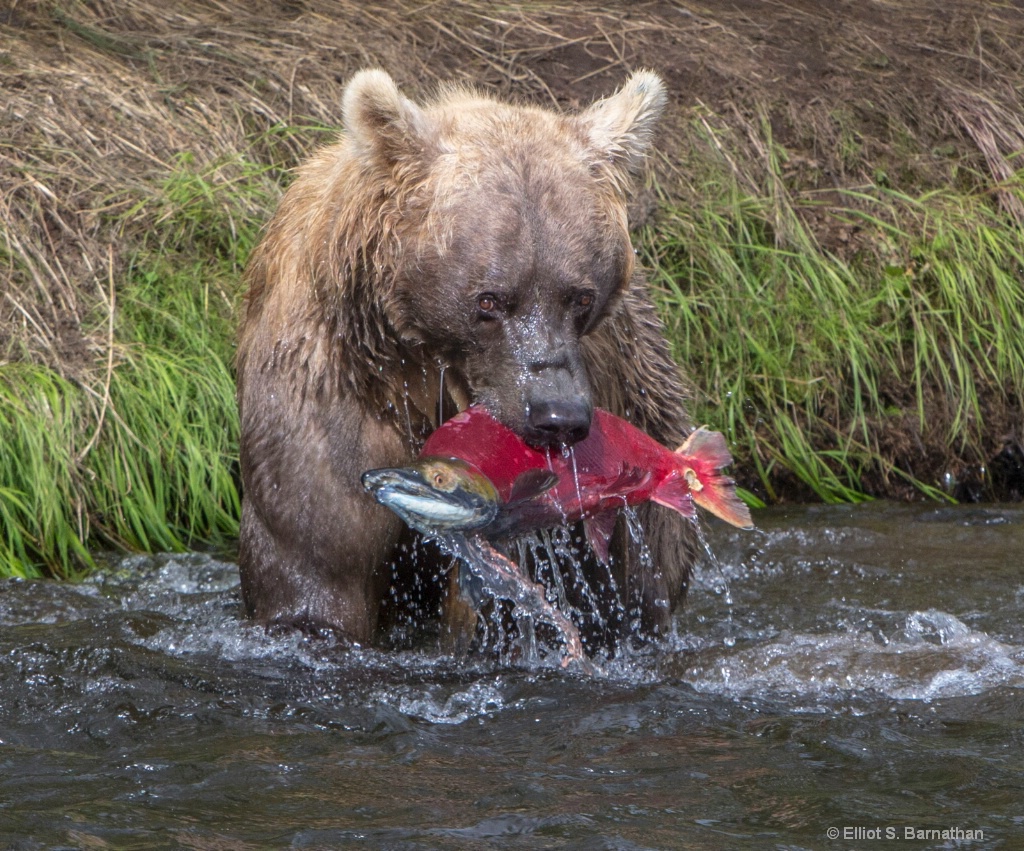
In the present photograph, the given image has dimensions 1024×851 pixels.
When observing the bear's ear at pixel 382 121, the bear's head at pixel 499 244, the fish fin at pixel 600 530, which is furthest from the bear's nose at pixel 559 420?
the bear's ear at pixel 382 121

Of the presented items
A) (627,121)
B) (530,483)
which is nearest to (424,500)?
(530,483)

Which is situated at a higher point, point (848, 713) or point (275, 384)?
point (275, 384)

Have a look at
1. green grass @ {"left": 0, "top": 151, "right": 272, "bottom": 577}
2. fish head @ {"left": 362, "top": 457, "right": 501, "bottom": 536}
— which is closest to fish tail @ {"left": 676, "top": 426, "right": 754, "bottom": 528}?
fish head @ {"left": 362, "top": 457, "right": 501, "bottom": 536}

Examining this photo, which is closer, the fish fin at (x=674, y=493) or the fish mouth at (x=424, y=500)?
the fish mouth at (x=424, y=500)

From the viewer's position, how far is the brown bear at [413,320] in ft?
12.3

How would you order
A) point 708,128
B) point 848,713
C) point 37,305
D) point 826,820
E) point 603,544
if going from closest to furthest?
1. point 826,820
2. point 848,713
3. point 603,544
4. point 37,305
5. point 708,128

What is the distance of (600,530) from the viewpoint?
163 inches

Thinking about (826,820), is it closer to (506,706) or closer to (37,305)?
(506,706)

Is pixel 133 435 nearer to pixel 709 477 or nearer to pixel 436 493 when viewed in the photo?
pixel 436 493

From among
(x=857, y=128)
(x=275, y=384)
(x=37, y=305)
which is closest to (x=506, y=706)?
(x=275, y=384)

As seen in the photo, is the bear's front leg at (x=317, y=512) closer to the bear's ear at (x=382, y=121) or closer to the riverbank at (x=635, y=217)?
the bear's ear at (x=382, y=121)

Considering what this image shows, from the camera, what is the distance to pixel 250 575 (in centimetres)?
437

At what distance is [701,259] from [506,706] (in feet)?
11.4

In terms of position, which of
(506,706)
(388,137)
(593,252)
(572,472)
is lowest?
(506,706)
